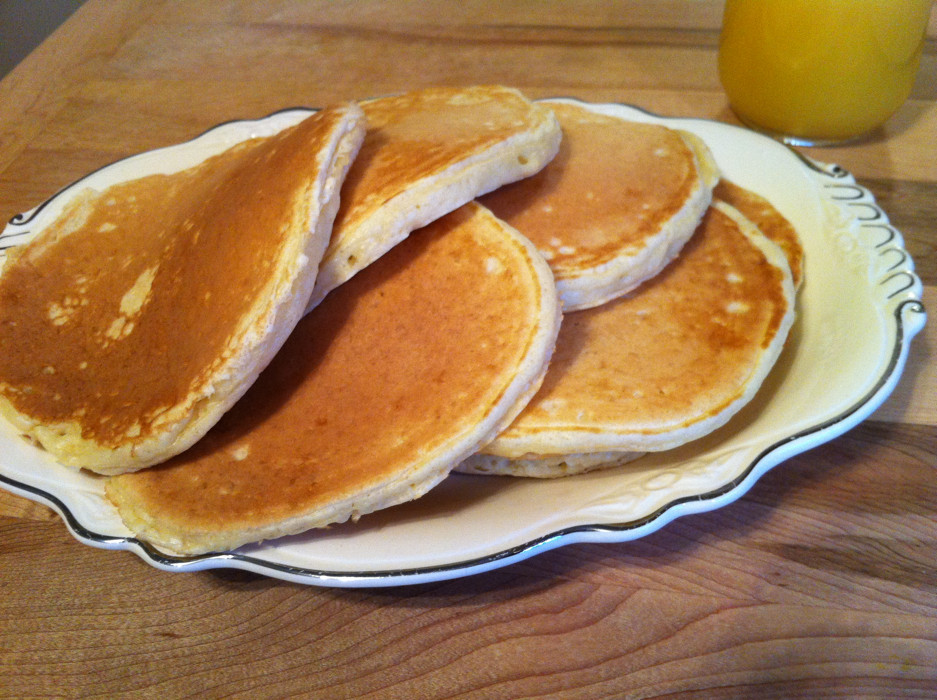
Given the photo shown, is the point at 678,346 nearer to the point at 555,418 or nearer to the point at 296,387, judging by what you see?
the point at 555,418

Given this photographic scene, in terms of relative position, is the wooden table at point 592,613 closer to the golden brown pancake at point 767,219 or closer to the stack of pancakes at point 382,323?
the stack of pancakes at point 382,323

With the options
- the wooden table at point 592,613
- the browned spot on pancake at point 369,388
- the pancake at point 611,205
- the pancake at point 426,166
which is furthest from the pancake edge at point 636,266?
the wooden table at point 592,613

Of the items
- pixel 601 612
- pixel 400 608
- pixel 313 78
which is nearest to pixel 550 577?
pixel 601 612

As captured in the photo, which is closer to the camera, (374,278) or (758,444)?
(758,444)

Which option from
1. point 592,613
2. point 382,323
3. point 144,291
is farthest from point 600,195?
point 144,291

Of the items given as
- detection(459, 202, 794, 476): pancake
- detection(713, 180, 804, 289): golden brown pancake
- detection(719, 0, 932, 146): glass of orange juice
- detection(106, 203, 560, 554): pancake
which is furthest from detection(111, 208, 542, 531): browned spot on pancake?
detection(719, 0, 932, 146): glass of orange juice
